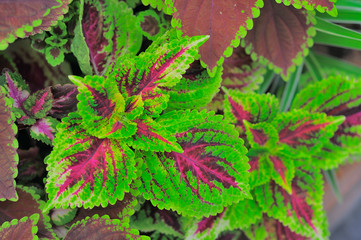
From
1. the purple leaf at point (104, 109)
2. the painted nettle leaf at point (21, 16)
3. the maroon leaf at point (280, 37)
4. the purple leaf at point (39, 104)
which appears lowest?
the purple leaf at point (39, 104)

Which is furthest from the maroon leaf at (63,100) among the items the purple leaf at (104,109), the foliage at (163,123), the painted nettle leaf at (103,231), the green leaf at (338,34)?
the green leaf at (338,34)

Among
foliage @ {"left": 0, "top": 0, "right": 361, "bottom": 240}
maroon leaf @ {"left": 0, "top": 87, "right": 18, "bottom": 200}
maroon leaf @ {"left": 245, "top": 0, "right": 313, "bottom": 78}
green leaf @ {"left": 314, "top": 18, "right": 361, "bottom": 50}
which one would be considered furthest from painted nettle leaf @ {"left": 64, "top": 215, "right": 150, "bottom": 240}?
green leaf @ {"left": 314, "top": 18, "right": 361, "bottom": 50}

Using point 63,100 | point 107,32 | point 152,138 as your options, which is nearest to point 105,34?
point 107,32

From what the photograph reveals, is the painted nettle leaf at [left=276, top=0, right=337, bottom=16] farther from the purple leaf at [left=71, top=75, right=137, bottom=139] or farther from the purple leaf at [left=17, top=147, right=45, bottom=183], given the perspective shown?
the purple leaf at [left=17, top=147, right=45, bottom=183]

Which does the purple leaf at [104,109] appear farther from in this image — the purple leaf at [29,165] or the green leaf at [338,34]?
the green leaf at [338,34]

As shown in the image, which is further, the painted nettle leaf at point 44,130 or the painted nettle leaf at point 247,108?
the painted nettle leaf at point 247,108

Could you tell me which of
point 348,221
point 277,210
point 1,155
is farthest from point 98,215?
point 348,221

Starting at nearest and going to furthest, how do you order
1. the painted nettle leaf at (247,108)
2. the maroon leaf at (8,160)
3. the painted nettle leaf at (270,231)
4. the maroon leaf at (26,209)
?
1. the maroon leaf at (8,160)
2. the maroon leaf at (26,209)
3. the painted nettle leaf at (247,108)
4. the painted nettle leaf at (270,231)
